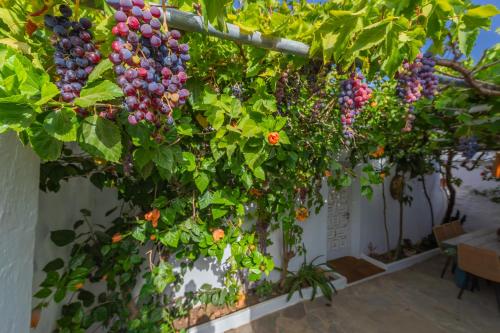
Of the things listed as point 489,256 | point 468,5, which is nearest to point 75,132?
point 468,5

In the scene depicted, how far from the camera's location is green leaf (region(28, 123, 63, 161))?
26.4 inches

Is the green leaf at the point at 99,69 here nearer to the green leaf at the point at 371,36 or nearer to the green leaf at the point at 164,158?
the green leaf at the point at 164,158

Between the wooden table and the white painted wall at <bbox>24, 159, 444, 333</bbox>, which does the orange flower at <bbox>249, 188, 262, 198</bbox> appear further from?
the wooden table

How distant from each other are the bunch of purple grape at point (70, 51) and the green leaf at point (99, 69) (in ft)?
0.11

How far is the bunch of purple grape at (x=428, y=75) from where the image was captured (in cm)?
127

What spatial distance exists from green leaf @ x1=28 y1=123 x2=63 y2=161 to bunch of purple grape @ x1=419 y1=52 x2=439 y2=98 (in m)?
1.62

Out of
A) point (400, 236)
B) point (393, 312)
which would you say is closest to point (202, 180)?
point (393, 312)

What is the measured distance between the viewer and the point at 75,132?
0.65 metres

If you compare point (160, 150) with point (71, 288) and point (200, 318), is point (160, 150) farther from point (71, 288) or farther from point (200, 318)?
point (200, 318)

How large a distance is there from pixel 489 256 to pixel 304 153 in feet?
10.7

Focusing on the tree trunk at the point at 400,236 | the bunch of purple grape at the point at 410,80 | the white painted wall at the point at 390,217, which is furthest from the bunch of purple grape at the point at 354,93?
the tree trunk at the point at 400,236

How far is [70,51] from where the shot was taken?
604mm

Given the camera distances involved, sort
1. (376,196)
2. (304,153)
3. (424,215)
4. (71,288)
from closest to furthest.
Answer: (71,288) < (304,153) < (376,196) < (424,215)

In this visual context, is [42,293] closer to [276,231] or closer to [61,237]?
[61,237]
